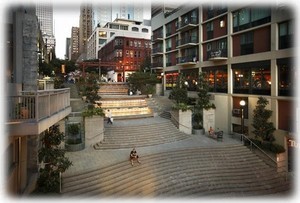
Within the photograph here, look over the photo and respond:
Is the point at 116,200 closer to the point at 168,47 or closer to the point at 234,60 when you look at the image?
the point at 234,60

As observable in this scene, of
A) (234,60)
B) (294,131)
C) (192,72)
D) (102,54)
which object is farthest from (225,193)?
(102,54)

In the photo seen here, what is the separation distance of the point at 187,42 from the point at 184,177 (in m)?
23.1

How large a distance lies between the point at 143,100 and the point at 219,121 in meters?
9.50

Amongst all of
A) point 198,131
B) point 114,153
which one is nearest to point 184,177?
point 114,153

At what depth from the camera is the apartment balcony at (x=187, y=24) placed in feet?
104

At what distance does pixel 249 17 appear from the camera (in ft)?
77.2

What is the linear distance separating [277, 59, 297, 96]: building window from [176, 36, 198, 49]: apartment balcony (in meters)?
13.6

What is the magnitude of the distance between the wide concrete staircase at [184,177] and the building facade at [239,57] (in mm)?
4925

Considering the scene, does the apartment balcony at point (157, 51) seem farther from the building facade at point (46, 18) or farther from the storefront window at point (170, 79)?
the building facade at point (46, 18)

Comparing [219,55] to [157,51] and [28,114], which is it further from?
[28,114]

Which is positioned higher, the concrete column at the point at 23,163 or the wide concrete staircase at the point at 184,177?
Answer: the concrete column at the point at 23,163

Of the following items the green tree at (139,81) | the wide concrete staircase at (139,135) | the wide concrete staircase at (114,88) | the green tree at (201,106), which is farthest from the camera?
the wide concrete staircase at (114,88)

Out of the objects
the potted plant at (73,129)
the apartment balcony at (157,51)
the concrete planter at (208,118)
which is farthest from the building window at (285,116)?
the apartment balcony at (157,51)

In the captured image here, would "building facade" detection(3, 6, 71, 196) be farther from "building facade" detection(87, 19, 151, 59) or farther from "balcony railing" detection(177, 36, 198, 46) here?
"building facade" detection(87, 19, 151, 59)
